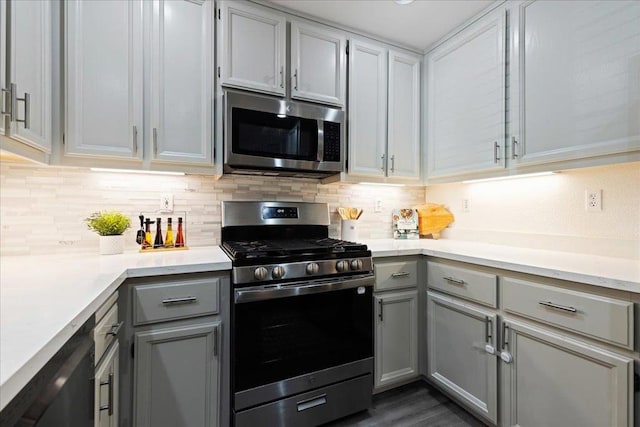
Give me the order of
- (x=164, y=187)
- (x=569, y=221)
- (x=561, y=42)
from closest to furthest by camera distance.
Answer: (x=561, y=42) → (x=569, y=221) → (x=164, y=187)

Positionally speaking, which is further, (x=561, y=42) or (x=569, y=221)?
(x=569, y=221)

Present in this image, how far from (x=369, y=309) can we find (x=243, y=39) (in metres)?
1.76

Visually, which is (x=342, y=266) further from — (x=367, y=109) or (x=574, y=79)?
(x=574, y=79)

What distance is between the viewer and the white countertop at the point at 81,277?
1.98ft

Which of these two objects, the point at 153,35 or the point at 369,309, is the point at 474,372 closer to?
the point at 369,309

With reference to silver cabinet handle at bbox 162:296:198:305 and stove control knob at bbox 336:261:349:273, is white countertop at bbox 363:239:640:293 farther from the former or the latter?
silver cabinet handle at bbox 162:296:198:305

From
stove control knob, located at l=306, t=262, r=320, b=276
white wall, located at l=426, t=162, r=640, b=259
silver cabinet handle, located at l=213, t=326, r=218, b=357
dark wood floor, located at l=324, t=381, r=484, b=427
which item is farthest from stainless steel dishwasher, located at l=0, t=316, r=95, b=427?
white wall, located at l=426, t=162, r=640, b=259

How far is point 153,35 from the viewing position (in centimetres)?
165

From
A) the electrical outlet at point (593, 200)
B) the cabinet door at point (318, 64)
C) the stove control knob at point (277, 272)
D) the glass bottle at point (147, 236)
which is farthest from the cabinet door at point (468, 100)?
the glass bottle at point (147, 236)

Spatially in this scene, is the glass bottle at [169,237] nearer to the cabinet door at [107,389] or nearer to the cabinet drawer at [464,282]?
the cabinet door at [107,389]

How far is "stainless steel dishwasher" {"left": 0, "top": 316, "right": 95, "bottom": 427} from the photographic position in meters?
0.57

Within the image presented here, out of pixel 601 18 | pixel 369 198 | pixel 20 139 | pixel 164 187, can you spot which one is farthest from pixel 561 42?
pixel 20 139

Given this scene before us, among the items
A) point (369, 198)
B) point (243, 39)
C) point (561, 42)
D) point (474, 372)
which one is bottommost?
point (474, 372)

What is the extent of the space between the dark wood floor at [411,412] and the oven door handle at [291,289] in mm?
767
